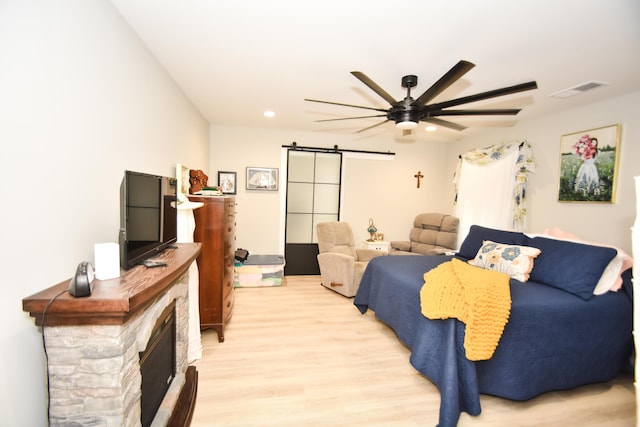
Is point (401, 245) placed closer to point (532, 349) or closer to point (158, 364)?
point (532, 349)

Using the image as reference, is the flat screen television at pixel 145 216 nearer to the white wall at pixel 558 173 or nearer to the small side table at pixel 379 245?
the small side table at pixel 379 245

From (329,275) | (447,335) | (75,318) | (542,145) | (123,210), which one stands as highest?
(542,145)

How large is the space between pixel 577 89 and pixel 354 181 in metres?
2.89

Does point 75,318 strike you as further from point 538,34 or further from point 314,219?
point 314,219

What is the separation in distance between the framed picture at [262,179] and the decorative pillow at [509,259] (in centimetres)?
308

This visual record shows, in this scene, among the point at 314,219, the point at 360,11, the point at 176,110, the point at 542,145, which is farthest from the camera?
the point at 314,219

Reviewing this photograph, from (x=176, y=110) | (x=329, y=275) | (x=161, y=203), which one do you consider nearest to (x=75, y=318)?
(x=161, y=203)

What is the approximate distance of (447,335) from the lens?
1.68 meters

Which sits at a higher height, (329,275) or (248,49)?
(248,49)

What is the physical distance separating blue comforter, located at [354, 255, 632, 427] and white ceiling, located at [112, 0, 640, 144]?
1729 mm

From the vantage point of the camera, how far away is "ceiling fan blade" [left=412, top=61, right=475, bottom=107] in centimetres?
146

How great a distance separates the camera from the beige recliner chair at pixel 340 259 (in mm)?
3557

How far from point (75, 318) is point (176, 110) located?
7.22 ft

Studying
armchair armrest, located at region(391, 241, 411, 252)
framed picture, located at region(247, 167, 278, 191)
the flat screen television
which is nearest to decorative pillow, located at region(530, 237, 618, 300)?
armchair armrest, located at region(391, 241, 411, 252)
